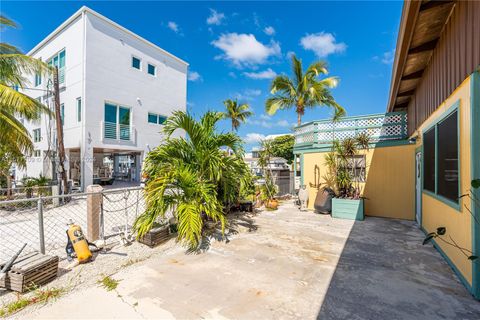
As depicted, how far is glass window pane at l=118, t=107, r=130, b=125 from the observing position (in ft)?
42.5

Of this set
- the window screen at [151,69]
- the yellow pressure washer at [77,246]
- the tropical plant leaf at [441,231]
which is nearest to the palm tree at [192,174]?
the yellow pressure washer at [77,246]

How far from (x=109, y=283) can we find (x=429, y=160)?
684 cm

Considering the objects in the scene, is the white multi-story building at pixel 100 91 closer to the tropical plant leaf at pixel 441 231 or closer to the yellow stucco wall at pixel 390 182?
the yellow stucco wall at pixel 390 182

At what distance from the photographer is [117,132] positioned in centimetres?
1268

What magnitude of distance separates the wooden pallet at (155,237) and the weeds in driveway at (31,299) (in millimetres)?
1591

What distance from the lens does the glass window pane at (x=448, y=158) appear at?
137 inches

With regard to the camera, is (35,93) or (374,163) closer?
(374,163)

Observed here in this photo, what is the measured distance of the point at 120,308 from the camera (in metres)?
2.41

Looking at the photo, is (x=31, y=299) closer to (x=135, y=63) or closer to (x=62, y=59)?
(x=135, y=63)

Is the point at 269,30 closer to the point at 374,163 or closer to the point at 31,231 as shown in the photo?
the point at 374,163

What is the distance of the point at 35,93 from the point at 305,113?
18.5 m

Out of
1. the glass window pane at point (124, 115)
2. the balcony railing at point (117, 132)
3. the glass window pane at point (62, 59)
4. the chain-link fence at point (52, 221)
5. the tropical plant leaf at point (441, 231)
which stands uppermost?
the glass window pane at point (62, 59)

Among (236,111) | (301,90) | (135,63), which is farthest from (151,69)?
(301,90)

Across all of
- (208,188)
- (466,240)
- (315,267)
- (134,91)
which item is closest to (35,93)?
(134,91)
